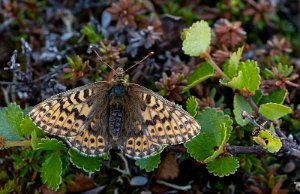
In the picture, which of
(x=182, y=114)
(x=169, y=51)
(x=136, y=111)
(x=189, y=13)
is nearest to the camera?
(x=182, y=114)

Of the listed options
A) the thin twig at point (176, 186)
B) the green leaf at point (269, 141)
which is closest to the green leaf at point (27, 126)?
the thin twig at point (176, 186)

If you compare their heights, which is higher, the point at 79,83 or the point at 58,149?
the point at 79,83

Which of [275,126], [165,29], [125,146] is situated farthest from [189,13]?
[125,146]

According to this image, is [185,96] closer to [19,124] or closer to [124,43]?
[124,43]

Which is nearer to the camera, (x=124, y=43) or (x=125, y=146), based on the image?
(x=125, y=146)

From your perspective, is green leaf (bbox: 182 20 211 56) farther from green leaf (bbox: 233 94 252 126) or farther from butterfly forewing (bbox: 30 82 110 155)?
butterfly forewing (bbox: 30 82 110 155)

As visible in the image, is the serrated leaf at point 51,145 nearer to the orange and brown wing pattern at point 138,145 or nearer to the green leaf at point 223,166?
the orange and brown wing pattern at point 138,145

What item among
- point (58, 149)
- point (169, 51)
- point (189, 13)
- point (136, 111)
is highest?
point (189, 13)
